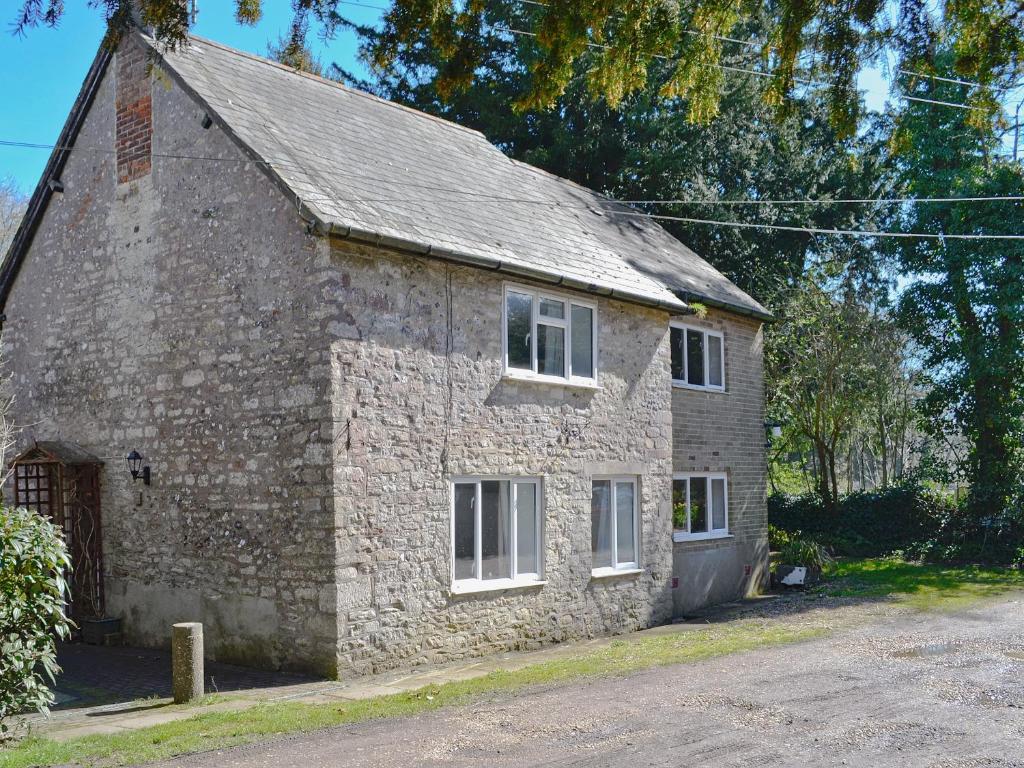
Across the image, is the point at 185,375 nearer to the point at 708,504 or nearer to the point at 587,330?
the point at 587,330

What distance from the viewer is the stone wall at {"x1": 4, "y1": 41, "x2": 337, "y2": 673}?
1208 cm

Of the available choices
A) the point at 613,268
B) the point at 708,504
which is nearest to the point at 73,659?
the point at 613,268

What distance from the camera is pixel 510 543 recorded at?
13836mm

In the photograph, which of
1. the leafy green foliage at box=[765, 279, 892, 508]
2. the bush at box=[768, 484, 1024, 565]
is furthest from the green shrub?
the leafy green foliage at box=[765, 279, 892, 508]

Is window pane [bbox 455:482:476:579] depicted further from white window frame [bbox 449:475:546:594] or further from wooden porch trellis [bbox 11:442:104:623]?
wooden porch trellis [bbox 11:442:104:623]

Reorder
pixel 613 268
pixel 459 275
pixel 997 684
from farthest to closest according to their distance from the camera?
pixel 613 268 < pixel 459 275 < pixel 997 684

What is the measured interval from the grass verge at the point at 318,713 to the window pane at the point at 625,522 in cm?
216

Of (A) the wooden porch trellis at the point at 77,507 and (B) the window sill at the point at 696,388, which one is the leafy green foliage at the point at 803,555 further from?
(A) the wooden porch trellis at the point at 77,507

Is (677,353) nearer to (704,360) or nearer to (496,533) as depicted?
(704,360)

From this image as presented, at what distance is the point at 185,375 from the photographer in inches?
537

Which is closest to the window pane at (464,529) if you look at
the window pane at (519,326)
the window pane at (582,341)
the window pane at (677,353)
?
the window pane at (519,326)

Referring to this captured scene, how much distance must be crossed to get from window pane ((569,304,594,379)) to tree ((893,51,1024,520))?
42.0 feet

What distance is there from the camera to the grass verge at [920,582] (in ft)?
60.3

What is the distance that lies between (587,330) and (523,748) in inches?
326
